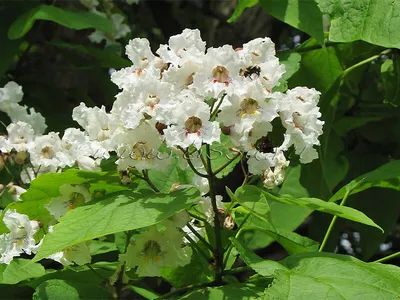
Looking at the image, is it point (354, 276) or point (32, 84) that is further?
point (32, 84)

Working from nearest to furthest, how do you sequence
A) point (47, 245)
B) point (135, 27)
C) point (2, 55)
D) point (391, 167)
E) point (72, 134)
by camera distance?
1. point (47, 245)
2. point (72, 134)
3. point (391, 167)
4. point (2, 55)
5. point (135, 27)

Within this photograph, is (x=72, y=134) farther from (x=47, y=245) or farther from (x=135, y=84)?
(x=47, y=245)

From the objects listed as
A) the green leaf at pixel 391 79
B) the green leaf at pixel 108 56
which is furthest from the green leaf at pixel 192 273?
the green leaf at pixel 108 56

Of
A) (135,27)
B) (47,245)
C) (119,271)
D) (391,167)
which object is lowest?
(135,27)

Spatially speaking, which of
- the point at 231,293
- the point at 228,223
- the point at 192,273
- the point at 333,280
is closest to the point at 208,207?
the point at 228,223

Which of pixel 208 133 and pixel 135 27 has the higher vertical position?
pixel 208 133

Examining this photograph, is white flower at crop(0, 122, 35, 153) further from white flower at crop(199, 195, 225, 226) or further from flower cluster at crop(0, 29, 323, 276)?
white flower at crop(199, 195, 225, 226)

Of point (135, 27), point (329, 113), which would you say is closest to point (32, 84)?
point (135, 27)
